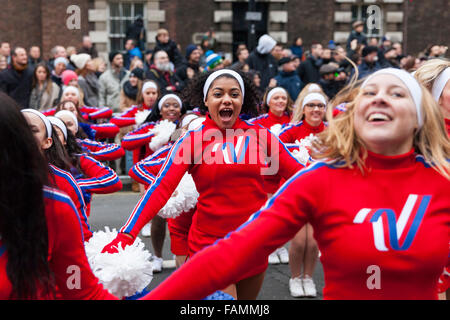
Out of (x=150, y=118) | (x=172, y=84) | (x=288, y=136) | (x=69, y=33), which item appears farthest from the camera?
(x=69, y=33)

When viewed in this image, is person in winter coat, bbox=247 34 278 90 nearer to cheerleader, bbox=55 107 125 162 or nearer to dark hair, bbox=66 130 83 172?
cheerleader, bbox=55 107 125 162

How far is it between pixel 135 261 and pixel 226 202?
1.20 metres

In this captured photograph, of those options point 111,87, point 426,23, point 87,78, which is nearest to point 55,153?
point 87,78

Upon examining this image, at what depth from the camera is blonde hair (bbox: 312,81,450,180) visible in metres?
2.50

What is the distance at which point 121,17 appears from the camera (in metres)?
21.5

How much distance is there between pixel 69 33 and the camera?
21875 mm

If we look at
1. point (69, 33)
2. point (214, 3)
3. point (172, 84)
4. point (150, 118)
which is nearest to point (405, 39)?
point (214, 3)

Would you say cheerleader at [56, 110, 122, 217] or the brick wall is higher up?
the brick wall

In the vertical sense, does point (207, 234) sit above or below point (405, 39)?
below

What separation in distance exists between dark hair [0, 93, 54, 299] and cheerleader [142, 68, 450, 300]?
614 mm

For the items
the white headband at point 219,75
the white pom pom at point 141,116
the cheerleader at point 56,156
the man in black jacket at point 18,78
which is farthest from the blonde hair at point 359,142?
the man in black jacket at point 18,78

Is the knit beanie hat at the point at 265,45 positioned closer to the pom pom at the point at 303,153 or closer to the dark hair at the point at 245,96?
the pom pom at the point at 303,153

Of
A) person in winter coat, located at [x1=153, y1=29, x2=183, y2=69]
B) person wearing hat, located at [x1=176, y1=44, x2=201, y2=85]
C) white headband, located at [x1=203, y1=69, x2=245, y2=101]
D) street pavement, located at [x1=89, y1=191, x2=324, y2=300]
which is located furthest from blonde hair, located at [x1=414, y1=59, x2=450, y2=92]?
person in winter coat, located at [x1=153, y1=29, x2=183, y2=69]
